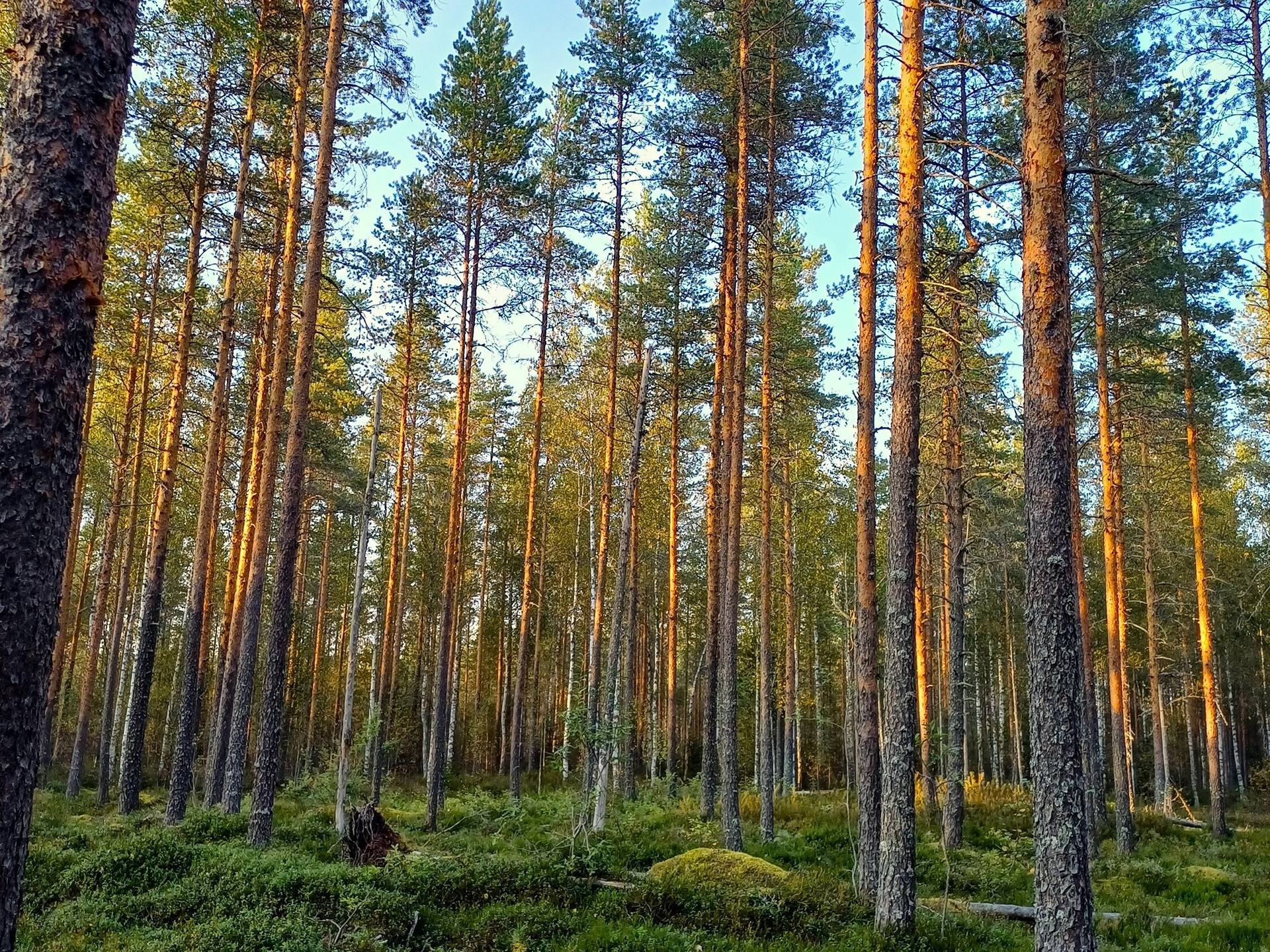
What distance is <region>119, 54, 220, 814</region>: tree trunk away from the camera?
1390 cm

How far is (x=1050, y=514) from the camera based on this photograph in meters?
6.21

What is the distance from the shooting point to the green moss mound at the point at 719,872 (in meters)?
9.09

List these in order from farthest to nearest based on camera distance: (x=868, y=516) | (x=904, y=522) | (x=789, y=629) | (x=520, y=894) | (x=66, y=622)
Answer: (x=789, y=629) → (x=66, y=622) → (x=868, y=516) → (x=520, y=894) → (x=904, y=522)

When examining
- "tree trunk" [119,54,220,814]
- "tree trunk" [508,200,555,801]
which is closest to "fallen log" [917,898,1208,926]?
"tree trunk" [508,200,555,801]

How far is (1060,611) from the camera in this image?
6082 millimetres

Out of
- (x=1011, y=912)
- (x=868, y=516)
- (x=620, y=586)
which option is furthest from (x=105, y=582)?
(x=1011, y=912)

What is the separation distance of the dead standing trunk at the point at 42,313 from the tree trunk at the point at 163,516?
464 inches

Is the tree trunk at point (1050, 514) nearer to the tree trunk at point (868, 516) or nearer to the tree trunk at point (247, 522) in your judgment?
the tree trunk at point (868, 516)

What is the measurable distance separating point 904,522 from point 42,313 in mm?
7631

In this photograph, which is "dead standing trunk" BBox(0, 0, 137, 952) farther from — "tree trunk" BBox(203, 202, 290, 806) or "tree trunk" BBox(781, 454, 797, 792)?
"tree trunk" BBox(781, 454, 797, 792)

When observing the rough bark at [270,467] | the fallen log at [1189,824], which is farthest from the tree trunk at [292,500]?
→ the fallen log at [1189,824]

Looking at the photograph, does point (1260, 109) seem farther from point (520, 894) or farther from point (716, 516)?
point (520, 894)

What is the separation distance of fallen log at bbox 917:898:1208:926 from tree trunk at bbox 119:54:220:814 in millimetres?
12765

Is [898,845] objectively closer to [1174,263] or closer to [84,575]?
[1174,263]
